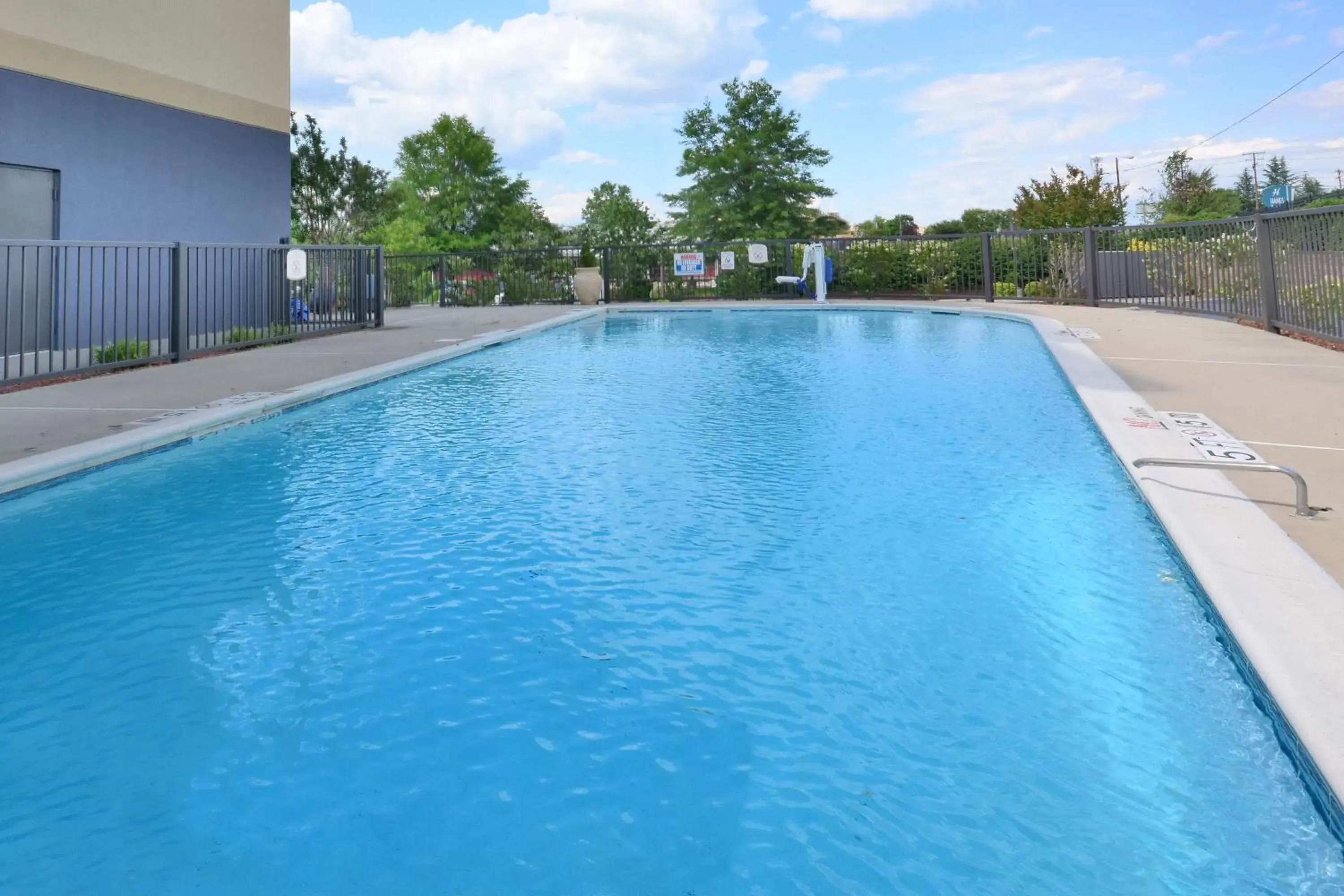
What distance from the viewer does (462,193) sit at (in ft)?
178

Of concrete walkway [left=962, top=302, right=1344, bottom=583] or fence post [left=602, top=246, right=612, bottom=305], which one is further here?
fence post [left=602, top=246, right=612, bottom=305]

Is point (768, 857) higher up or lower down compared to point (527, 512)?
lower down

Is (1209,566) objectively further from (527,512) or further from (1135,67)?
(1135,67)

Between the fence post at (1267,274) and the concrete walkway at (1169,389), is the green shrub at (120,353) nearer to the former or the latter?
the concrete walkway at (1169,389)

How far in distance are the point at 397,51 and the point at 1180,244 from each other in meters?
34.2

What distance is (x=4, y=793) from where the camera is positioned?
2.13m

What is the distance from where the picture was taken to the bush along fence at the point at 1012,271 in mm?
11133

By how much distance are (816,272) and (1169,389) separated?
1748 centimetres

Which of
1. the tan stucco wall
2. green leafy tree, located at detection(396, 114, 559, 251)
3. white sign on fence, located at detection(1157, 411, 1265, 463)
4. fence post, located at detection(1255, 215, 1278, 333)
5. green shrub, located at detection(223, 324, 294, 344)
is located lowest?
white sign on fence, located at detection(1157, 411, 1265, 463)

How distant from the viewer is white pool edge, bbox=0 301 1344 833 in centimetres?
218

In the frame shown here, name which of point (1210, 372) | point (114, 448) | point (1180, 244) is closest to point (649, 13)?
point (1180, 244)

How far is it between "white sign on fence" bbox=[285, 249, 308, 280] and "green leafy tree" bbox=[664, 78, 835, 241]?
1311 inches

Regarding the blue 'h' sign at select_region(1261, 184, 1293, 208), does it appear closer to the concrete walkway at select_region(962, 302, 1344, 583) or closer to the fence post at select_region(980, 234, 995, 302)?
the fence post at select_region(980, 234, 995, 302)

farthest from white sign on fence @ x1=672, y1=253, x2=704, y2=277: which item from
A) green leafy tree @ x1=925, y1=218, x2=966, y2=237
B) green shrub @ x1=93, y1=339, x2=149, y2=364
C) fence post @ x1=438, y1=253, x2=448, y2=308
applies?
green leafy tree @ x1=925, y1=218, x2=966, y2=237
